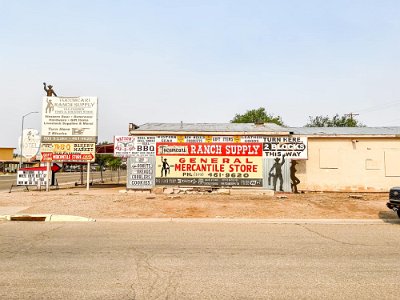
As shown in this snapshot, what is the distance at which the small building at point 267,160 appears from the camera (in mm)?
20422

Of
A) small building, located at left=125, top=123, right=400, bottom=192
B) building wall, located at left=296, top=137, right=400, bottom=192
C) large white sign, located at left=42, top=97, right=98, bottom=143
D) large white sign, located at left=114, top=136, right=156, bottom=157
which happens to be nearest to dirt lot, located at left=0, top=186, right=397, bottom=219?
small building, located at left=125, top=123, right=400, bottom=192

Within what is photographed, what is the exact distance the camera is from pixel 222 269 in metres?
5.84

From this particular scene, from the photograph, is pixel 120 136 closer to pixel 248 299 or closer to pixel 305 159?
pixel 305 159

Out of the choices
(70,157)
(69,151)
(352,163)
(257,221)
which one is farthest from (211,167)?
(352,163)

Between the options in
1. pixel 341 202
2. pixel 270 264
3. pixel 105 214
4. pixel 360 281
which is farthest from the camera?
pixel 341 202

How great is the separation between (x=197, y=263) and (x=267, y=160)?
15030 millimetres

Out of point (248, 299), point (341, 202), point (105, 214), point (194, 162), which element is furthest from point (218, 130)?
point (248, 299)

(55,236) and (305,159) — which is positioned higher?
(305,159)

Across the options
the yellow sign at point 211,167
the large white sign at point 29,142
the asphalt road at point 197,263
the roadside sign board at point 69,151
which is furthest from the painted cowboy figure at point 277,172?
the large white sign at point 29,142

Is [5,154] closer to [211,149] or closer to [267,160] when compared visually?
[211,149]

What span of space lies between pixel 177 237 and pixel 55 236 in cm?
348

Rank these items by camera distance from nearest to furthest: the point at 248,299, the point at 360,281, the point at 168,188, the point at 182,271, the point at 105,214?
the point at 248,299 < the point at 360,281 < the point at 182,271 < the point at 105,214 < the point at 168,188

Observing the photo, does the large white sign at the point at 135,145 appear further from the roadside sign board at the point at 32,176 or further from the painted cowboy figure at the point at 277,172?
the painted cowboy figure at the point at 277,172

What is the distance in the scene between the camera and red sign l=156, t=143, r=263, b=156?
20484 mm
